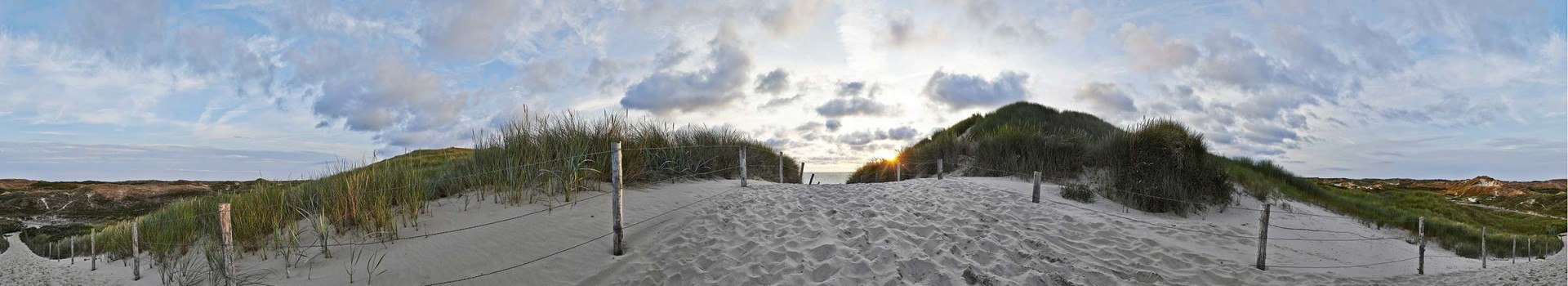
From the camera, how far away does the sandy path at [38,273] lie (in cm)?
631

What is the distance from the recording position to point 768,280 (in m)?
4.81

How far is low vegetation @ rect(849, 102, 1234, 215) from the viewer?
911cm

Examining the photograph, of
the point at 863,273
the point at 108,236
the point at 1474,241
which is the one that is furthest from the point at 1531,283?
the point at 108,236

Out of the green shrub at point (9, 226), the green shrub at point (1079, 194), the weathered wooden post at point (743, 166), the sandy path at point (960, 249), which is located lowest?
the green shrub at point (9, 226)

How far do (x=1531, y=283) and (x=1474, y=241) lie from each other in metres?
5.48

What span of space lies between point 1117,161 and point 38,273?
14348 mm

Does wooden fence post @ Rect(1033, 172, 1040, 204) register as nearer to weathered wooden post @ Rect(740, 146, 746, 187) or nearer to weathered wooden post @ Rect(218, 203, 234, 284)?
weathered wooden post @ Rect(740, 146, 746, 187)

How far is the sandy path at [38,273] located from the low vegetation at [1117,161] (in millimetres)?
12591

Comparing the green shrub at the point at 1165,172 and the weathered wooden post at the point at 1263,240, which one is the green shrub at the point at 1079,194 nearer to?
the green shrub at the point at 1165,172

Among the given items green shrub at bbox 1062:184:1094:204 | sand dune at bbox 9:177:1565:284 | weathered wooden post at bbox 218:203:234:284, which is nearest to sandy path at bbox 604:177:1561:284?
sand dune at bbox 9:177:1565:284

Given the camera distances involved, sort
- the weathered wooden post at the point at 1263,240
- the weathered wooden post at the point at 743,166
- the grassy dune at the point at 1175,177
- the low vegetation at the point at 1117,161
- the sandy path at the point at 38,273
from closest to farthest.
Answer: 1. the weathered wooden post at the point at 1263,240
2. the sandy path at the point at 38,273
3. the low vegetation at the point at 1117,161
4. the grassy dune at the point at 1175,177
5. the weathered wooden post at the point at 743,166

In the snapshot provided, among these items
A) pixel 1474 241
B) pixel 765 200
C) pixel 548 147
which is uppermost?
pixel 548 147

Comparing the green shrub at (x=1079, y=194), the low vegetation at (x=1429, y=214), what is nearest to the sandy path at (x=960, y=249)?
the green shrub at (x=1079, y=194)

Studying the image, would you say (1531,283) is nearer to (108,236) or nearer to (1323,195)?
(1323,195)
